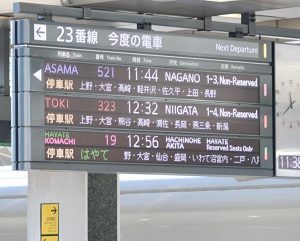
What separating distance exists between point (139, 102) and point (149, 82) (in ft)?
0.57

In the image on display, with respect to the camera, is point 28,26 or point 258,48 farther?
point 258,48

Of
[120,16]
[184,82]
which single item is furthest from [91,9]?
[184,82]

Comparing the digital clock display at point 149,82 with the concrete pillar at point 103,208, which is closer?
the digital clock display at point 149,82

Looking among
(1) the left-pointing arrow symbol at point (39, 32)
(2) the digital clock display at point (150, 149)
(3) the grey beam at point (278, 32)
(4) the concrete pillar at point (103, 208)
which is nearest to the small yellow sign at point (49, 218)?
(4) the concrete pillar at point (103, 208)

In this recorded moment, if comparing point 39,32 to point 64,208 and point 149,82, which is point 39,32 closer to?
point 149,82

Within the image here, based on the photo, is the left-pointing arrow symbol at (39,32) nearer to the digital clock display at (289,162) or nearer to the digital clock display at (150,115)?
the digital clock display at (150,115)

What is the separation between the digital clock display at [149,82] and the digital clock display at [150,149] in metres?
0.30

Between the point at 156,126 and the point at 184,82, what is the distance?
40cm

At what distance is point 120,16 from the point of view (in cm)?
797

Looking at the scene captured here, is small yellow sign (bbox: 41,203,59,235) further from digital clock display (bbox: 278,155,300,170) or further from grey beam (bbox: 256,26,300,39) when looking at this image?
grey beam (bbox: 256,26,300,39)

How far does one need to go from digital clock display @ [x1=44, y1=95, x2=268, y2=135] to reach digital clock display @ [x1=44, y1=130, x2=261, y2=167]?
7 cm

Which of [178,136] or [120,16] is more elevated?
[120,16]

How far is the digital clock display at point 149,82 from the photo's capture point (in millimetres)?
7641

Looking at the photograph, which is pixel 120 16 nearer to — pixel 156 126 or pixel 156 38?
pixel 156 38
